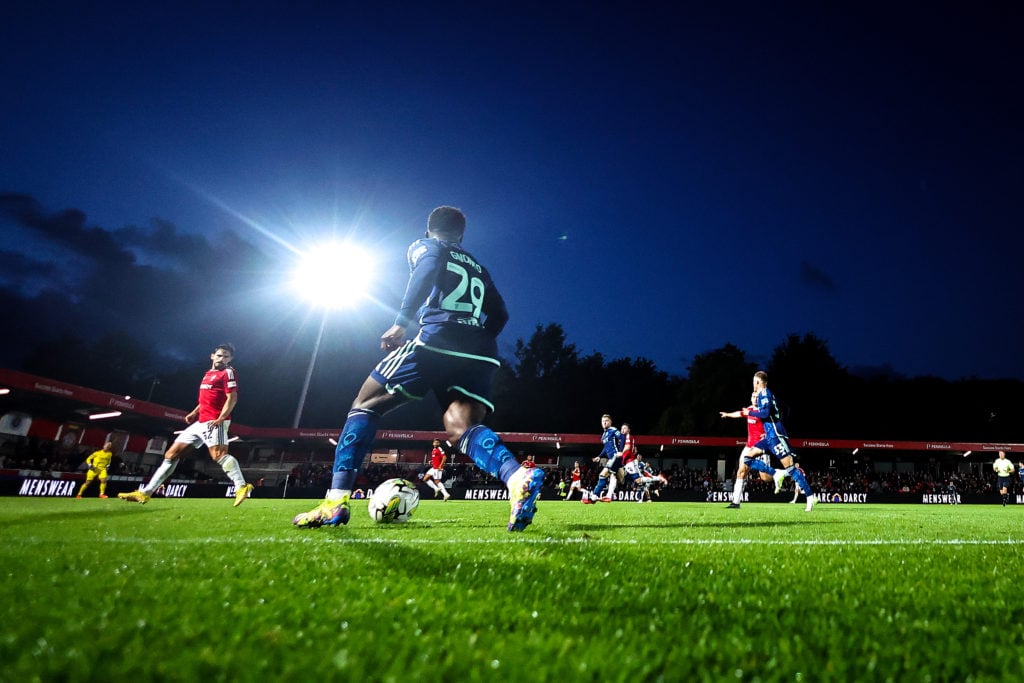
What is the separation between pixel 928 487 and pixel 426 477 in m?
34.2

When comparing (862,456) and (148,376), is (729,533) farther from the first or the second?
(148,376)

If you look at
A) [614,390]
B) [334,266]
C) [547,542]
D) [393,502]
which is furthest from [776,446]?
[614,390]

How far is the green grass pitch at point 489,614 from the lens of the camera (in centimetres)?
125

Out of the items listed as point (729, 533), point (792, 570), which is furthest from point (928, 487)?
point (792, 570)

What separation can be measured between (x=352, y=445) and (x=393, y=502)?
0.85 metres

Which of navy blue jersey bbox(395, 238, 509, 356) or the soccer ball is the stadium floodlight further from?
navy blue jersey bbox(395, 238, 509, 356)

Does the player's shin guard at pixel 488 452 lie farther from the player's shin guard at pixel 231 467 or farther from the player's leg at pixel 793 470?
the player's leg at pixel 793 470

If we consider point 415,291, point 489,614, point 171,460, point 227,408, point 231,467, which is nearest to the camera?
point 489,614

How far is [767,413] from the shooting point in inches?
447

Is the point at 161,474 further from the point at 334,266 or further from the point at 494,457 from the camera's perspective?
the point at 334,266

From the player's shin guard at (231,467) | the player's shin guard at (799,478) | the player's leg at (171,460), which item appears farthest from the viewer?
the player's shin guard at (799,478)

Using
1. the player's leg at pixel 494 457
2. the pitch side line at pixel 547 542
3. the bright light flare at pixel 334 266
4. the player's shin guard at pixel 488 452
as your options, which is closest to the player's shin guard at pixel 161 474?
the pitch side line at pixel 547 542

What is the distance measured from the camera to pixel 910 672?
4.40 ft

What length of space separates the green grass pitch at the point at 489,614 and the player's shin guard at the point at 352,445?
1455 millimetres
